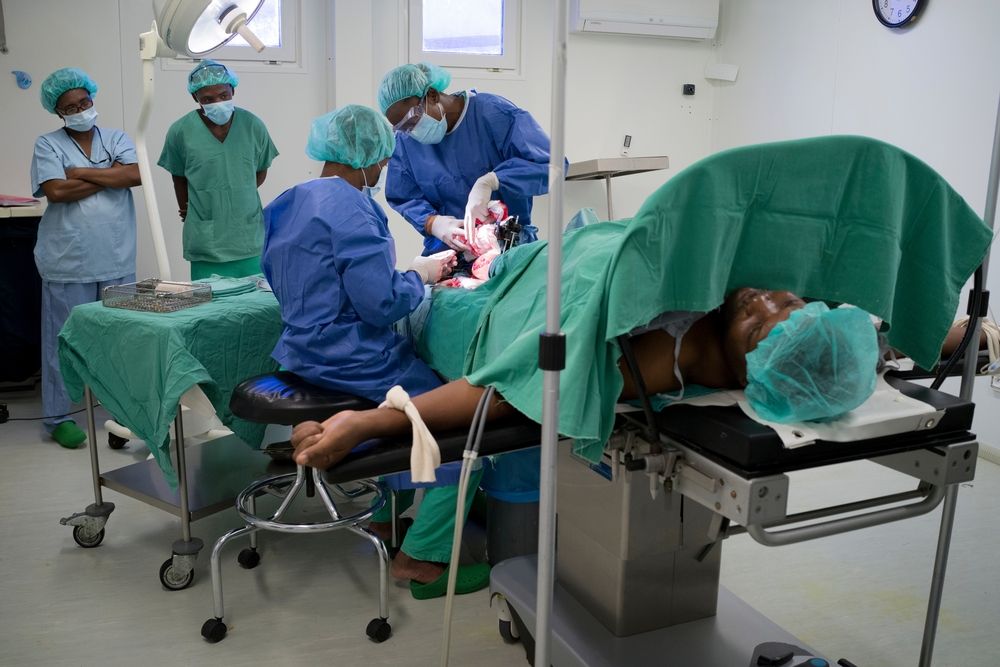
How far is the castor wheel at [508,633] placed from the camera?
1.91 m

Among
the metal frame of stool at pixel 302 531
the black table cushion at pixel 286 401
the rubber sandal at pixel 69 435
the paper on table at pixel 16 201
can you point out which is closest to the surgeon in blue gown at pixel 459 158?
the black table cushion at pixel 286 401

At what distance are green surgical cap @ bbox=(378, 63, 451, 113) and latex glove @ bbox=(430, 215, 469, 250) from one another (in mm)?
396

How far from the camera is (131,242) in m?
3.47

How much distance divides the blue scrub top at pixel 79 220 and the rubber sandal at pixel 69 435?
0.61 metres

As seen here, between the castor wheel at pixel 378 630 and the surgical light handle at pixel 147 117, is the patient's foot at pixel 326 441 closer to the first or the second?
the castor wheel at pixel 378 630

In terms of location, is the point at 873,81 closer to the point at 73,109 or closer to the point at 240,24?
the point at 240,24

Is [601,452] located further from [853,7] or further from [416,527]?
[853,7]

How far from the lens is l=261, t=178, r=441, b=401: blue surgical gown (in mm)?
1860

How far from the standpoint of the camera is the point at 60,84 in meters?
3.12

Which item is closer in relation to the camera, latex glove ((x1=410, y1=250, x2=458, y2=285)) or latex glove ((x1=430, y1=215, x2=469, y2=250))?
latex glove ((x1=410, y1=250, x2=458, y2=285))

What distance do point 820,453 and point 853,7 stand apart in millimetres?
3494

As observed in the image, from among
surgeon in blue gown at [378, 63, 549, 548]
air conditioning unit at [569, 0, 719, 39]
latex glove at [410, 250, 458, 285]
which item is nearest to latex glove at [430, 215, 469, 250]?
surgeon in blue gown at [378, 63, 549, 548]

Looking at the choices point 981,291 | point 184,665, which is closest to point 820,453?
point 981,291

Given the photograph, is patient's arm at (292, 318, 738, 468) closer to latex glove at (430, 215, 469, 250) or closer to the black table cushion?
the black table cushion
